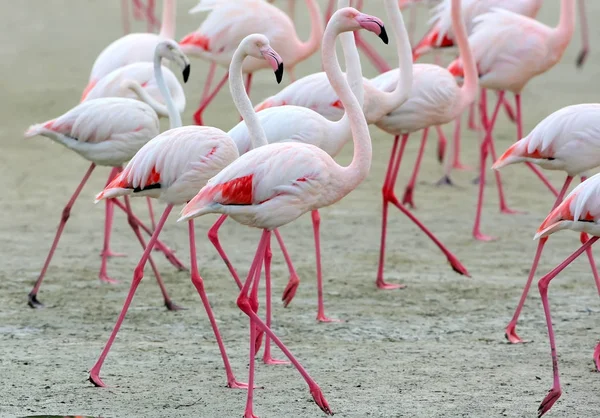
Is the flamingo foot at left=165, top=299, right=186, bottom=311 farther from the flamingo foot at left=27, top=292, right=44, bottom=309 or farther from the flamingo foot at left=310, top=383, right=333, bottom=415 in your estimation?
the flamingo foot at left=310, top=383, right=333, bottom=415

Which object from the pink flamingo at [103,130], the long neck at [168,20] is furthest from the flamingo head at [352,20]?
the long neck at [168,20]

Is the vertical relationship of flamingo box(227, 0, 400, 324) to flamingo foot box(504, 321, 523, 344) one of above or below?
above

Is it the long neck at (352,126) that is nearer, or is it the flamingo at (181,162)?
the long neck at (352,126)

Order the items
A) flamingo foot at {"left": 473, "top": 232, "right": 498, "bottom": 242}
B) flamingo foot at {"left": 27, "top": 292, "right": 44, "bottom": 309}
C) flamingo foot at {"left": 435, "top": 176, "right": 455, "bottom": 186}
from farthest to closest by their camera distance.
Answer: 1. flamingo foot at {"left": 435, "top": 176, "right": 455, "bottom": 186}
2. flamingo foot at {"left": 473, "top": 232, "right": 498, "bottom": 242}
3. flamingo foot at {"left": 27, "top": 292, "right": 44, "bottom": 309}

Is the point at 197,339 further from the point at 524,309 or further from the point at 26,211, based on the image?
the point at 26,211

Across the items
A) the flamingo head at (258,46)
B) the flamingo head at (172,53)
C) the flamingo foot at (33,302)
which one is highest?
the flamingo head at (258,46)

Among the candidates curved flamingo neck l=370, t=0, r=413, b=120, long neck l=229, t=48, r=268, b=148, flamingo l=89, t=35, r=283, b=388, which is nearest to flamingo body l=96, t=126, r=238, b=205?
flamingo l=89, t=35, r=283, b=388

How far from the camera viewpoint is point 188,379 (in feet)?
14.8

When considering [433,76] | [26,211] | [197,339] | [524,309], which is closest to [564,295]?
[524,309]

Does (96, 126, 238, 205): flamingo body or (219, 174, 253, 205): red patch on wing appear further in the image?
(96, 126, 238, 205): flamingo body

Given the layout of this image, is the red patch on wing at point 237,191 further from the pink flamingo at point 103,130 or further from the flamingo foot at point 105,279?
the flamingo foot at point 105,279

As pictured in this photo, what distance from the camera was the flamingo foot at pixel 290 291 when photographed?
547cm

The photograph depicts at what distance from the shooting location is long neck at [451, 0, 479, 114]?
6496 millimetres

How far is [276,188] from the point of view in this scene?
13.7ft
